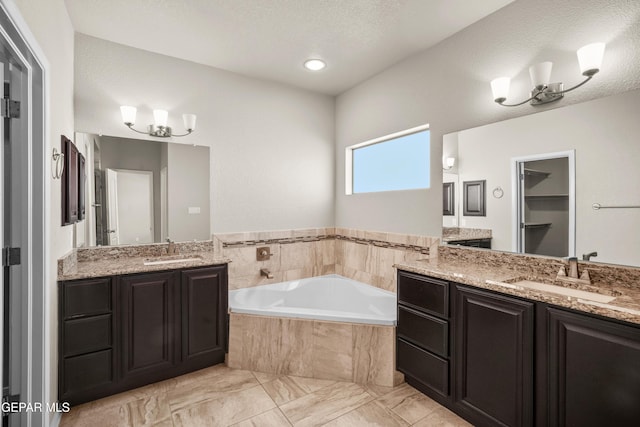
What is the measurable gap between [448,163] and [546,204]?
2.63 ft

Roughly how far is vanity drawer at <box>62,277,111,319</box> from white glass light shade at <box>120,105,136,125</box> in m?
1.33

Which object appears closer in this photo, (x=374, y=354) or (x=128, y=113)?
(x=374, y=354)

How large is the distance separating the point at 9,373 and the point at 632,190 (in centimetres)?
325

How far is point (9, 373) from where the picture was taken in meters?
1.50

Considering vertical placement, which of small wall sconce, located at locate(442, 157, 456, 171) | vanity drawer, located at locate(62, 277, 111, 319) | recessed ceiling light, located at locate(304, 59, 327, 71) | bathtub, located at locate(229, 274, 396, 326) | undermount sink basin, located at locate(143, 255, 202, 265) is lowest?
bathtub, located at locate(229, 274, 396, 326)

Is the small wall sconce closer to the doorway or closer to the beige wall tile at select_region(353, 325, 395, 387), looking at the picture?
the beige wall tile at select_region(353, 325, 395, 387)

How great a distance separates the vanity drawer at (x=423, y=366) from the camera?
6.71 feet

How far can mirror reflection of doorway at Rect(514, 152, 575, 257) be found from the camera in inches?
A: 74.0

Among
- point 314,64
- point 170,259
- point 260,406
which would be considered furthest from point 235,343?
point 314,64

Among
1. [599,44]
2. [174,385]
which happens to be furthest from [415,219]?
[174,385]

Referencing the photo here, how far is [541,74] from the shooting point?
1.95m

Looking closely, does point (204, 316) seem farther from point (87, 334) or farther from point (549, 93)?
point (549, 93)

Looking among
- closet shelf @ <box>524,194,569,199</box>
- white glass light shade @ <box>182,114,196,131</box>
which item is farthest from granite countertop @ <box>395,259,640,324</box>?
white glass light shade @ <box>182,114,196,131</box>

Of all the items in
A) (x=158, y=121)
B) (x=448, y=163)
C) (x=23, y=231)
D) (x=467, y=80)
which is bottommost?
(x=23, y=231)
